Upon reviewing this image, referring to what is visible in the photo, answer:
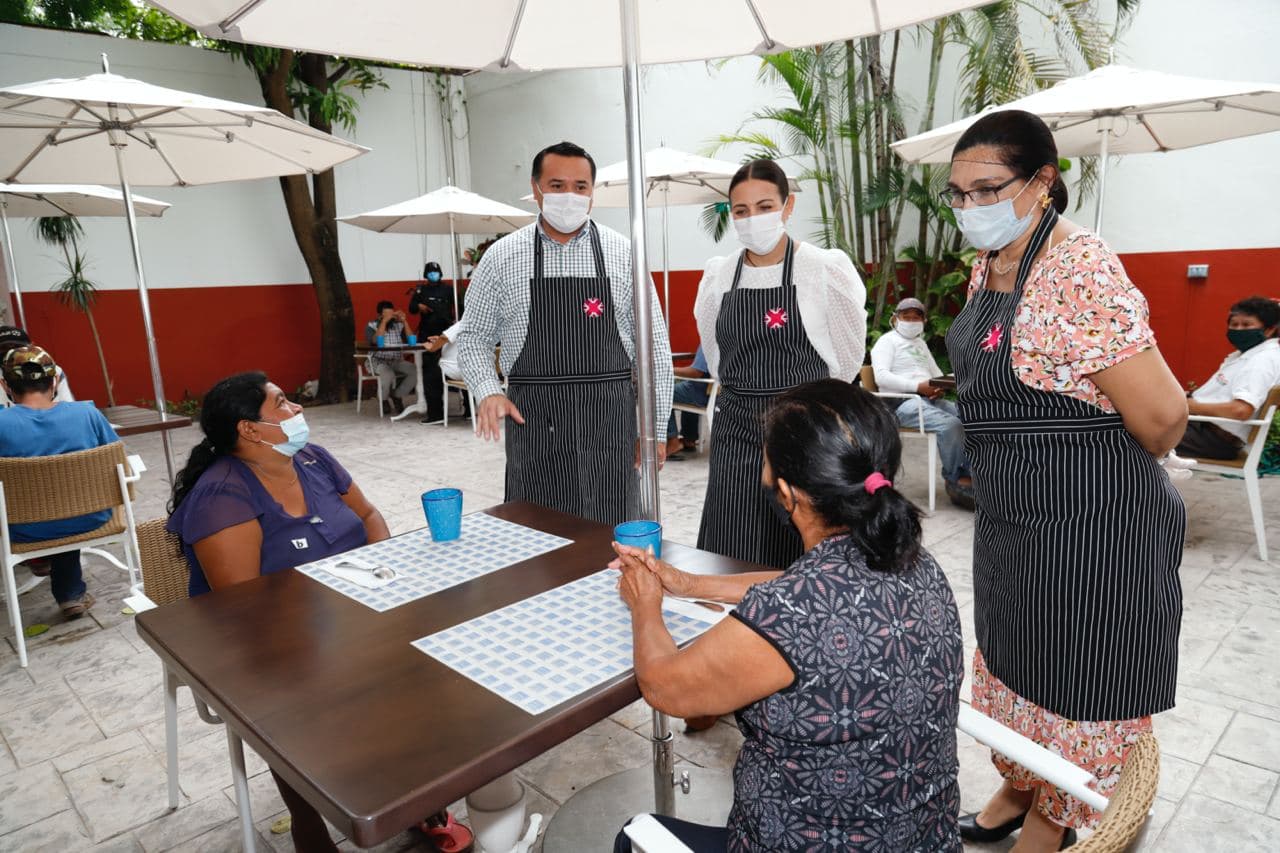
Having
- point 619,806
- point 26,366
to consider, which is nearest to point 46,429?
point 26,366

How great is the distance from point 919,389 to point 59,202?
7.05 m

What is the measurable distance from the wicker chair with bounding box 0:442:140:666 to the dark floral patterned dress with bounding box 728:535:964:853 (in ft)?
11.5

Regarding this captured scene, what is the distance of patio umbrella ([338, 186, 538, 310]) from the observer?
334 inches

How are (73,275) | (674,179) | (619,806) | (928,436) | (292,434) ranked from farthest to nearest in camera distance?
(73,275) < (674,179) < (928,436) < (619,806) < (292,434)

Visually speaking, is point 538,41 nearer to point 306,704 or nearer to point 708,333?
point 708,333

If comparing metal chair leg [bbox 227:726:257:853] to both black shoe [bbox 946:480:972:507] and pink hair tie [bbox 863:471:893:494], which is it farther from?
black shoe [bbox 946:480:972:507]

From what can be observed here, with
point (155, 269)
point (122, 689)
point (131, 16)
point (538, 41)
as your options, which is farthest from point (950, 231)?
point (131, 16)

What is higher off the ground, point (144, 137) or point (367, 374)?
point (144, 137)

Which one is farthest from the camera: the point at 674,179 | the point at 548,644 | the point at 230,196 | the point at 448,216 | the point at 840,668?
the point at 230,196

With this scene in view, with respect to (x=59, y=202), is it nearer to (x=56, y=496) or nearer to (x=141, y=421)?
(x=141, y=421)

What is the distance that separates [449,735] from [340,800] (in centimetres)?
18

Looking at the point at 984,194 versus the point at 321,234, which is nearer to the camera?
the point at 984,194

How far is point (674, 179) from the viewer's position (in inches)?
292

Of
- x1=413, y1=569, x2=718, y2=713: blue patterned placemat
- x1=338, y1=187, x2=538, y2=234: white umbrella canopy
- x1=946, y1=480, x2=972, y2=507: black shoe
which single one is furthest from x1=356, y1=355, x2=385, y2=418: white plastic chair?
x1=413, y1=569, x2=718, y2=713: blue patterned placemat
